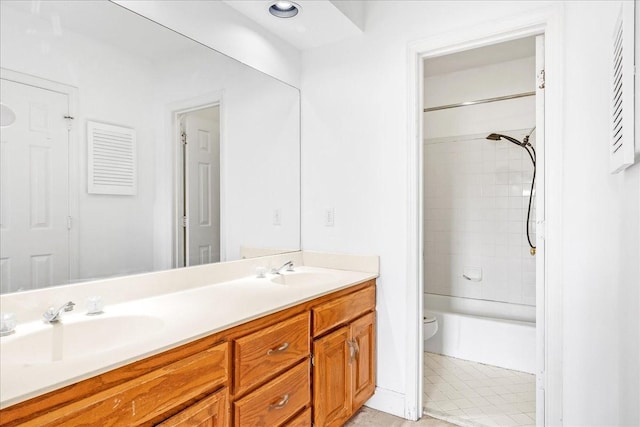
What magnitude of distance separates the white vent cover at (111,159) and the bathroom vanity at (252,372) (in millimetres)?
506

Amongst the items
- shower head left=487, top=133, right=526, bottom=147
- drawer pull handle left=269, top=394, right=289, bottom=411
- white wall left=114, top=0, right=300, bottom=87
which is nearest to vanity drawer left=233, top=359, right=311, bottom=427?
drawer pull handle left=269, top=394, right=289, bottom=411

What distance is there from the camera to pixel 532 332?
2711 millimetres

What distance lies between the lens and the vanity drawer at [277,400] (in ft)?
4.37

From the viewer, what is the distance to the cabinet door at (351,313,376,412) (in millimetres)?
2006

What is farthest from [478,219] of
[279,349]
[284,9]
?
[279,349]

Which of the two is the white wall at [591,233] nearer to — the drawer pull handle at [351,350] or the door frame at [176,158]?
the drawer pull handle at [351,350]

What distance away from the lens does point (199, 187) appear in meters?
1.97

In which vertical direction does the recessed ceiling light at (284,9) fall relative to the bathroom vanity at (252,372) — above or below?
above

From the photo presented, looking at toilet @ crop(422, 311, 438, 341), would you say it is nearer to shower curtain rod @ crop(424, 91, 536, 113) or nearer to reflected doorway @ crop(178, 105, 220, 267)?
reflected doorway @ crop(178, 105, 220, 267)

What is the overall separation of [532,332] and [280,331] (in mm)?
2083

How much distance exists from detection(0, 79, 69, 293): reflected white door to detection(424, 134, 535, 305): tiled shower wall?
3.01 m

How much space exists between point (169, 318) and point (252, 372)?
1.13 ft

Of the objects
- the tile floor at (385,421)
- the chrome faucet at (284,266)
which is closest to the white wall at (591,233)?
the tile floor at (385,421)

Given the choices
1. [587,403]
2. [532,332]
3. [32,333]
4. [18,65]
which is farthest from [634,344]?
[18,65]
